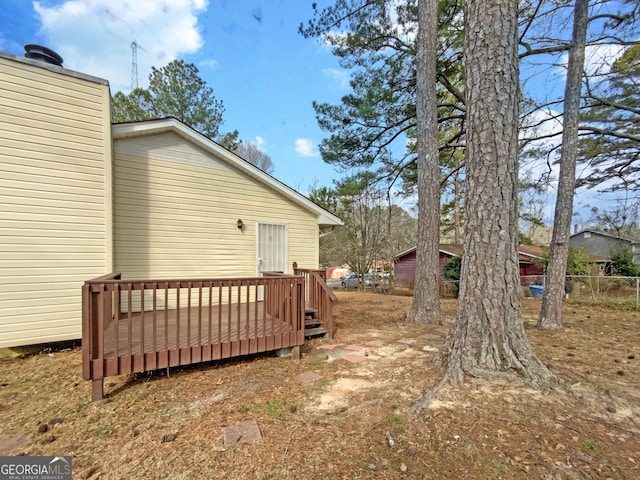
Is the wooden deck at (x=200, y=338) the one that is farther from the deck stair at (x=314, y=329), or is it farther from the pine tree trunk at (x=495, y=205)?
the pine tree trunk at (x=495, y=205)

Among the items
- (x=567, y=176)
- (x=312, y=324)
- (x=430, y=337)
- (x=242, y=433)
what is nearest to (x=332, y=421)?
(x=242, y=433)

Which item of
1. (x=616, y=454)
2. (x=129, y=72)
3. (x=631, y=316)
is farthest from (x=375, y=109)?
(x=129, y=72)

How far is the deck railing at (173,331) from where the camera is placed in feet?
9.61

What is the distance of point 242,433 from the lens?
2.32 meters

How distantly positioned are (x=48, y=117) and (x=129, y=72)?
495 inches

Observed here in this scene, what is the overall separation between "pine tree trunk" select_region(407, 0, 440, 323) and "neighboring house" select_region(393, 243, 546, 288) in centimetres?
835

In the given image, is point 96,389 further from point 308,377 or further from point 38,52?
point 38,52

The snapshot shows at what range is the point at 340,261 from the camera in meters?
18.8

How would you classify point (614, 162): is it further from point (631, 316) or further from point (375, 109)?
point (375, 109)

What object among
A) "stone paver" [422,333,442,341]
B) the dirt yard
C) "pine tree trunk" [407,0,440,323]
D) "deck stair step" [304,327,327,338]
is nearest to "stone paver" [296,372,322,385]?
the dirt yard

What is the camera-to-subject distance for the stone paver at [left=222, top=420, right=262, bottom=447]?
2217 mm

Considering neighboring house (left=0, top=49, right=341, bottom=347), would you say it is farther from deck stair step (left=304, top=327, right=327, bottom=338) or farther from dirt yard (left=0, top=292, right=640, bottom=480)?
deck stair step (left=304, top=327, right=327, bottom=338)

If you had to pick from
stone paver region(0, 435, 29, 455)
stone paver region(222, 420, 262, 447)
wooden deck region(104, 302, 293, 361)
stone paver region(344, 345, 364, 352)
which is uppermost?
wooden deck region(104, 302, 293, 361)

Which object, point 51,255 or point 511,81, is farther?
point 51,255
